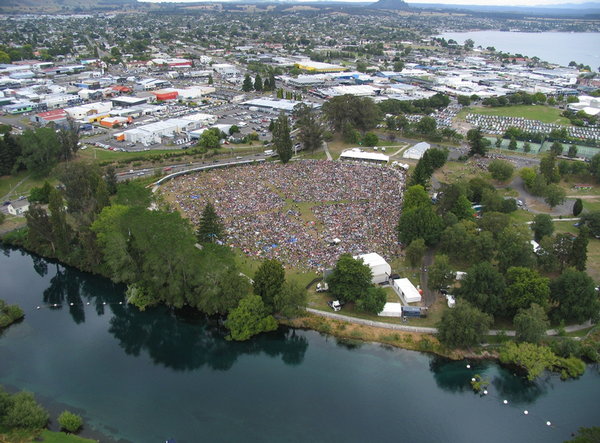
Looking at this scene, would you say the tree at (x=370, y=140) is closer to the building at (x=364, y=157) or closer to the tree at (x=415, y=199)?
the building at (x=364, y=157)

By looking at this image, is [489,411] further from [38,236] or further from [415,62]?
[415,62]

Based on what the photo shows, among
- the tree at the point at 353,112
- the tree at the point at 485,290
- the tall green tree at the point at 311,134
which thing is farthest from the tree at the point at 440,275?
the tree at the point at 353,112

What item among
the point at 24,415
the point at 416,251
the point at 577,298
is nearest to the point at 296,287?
the point at 416,251

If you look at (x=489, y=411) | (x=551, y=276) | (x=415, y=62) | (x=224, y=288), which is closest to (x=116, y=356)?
(x=224, y=288)

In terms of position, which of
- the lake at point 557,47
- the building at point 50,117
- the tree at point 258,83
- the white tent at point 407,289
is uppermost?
the lake at point 557,47

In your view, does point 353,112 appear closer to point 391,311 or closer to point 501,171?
point 501,171
